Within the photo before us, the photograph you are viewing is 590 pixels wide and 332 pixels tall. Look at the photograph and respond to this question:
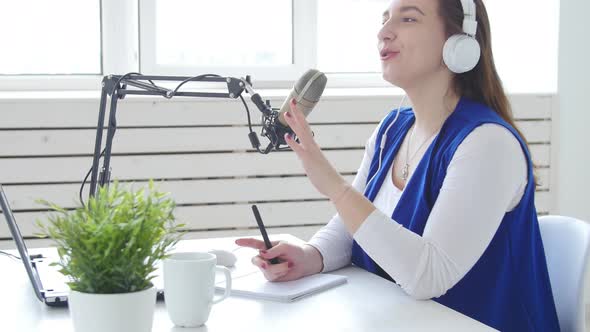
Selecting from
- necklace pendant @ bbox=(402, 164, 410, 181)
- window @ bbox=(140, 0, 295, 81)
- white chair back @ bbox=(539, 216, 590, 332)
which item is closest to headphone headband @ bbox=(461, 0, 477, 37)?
necklace pendant @ bbox=(402, 164, 410, 181)

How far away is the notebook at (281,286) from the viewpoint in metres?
1.42

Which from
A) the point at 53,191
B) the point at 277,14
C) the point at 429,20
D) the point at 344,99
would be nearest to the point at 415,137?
the point at 429,20

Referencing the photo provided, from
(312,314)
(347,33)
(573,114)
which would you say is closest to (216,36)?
(347,33)

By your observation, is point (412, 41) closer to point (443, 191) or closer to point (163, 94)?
point (443, 191)

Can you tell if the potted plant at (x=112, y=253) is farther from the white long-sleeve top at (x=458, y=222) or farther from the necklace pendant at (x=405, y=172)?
the necklace pendant at (x=405, y=172)

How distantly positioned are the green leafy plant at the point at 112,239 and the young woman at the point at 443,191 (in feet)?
1.43

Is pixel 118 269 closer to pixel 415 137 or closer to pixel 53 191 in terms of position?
pixel 415 137

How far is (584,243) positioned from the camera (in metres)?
1.55

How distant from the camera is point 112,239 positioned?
3.31 ft

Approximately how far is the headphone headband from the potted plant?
91 centimetres

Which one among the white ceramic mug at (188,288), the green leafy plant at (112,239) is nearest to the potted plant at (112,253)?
the green leafy plant at (112,239)

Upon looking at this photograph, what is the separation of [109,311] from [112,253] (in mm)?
77

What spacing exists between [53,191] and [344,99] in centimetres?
112

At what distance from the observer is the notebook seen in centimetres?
142
